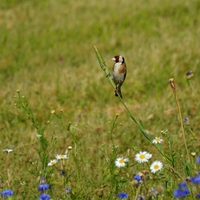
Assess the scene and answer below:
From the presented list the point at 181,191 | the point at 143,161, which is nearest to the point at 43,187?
the point at 143,161

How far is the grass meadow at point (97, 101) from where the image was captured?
7.95ft

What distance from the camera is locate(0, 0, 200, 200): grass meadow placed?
2.42 metres

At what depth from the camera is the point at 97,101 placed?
4.68 metres

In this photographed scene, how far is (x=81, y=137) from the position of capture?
3.87m

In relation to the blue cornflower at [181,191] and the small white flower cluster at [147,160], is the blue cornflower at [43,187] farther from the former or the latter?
the blue cornflower at [181,191]

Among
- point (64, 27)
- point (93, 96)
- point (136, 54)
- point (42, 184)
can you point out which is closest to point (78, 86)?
point (93, 96)

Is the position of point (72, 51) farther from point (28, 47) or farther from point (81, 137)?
point (81, 137)

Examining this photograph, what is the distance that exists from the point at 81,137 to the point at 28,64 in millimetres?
2240

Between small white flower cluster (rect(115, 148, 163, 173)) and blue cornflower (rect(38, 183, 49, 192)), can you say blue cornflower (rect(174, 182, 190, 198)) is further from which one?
blue cornflower (rect(38, 183, 49, 192))

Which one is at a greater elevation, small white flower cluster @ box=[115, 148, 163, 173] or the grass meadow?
the grass meadow

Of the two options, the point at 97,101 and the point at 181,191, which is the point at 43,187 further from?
the point at 97,101

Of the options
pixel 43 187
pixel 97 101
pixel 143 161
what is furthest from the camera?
pixel 97 101

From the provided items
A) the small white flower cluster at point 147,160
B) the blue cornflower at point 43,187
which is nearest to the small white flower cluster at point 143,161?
the small white flower cluster at point 147,160

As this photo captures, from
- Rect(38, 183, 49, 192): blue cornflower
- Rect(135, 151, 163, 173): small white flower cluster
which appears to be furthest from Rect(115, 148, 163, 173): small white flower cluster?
Rect(38, 183, 49, 192): blue cornflower
